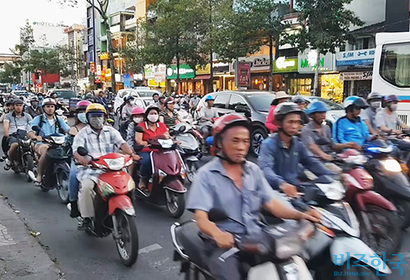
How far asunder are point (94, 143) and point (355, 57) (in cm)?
2001

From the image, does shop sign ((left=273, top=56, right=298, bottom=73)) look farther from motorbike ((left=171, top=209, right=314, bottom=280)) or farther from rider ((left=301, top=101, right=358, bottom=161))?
motorbike ((left=171, top=209, right=314, bottom=280))

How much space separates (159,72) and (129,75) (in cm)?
758

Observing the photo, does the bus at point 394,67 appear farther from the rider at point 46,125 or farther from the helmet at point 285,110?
the rider at point 46,125

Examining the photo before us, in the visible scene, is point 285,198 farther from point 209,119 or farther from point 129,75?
point 129,75

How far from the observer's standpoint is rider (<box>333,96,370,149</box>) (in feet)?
18.7

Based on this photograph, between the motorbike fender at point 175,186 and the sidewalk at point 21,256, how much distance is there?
1.86m

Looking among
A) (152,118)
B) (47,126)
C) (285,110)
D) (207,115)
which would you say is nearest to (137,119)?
(152,118)

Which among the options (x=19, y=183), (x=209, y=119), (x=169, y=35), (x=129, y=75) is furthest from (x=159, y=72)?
(x=19, y=183)

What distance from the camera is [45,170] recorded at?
7.14 metres

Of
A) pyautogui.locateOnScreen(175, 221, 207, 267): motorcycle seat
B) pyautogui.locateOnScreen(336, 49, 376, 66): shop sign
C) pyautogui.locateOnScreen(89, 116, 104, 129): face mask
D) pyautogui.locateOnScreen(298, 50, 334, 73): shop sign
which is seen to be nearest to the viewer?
pyautogui.locateOnScreen(175, 221, 207, 267): motorcycle seat

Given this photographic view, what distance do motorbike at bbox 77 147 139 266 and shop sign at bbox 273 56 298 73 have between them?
23.9 metres

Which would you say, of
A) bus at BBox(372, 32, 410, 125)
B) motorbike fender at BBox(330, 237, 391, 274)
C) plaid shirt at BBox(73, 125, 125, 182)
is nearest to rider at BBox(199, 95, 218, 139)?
bus at BBox(372, 32, 410, 125)

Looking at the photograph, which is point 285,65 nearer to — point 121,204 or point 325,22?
point 325,22

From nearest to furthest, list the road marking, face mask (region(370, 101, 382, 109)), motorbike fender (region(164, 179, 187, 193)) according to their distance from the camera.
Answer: the road marking < motorbike fender (region(164, 179, 187, 193)) < face mask (region(370, 101, 382, 109))
